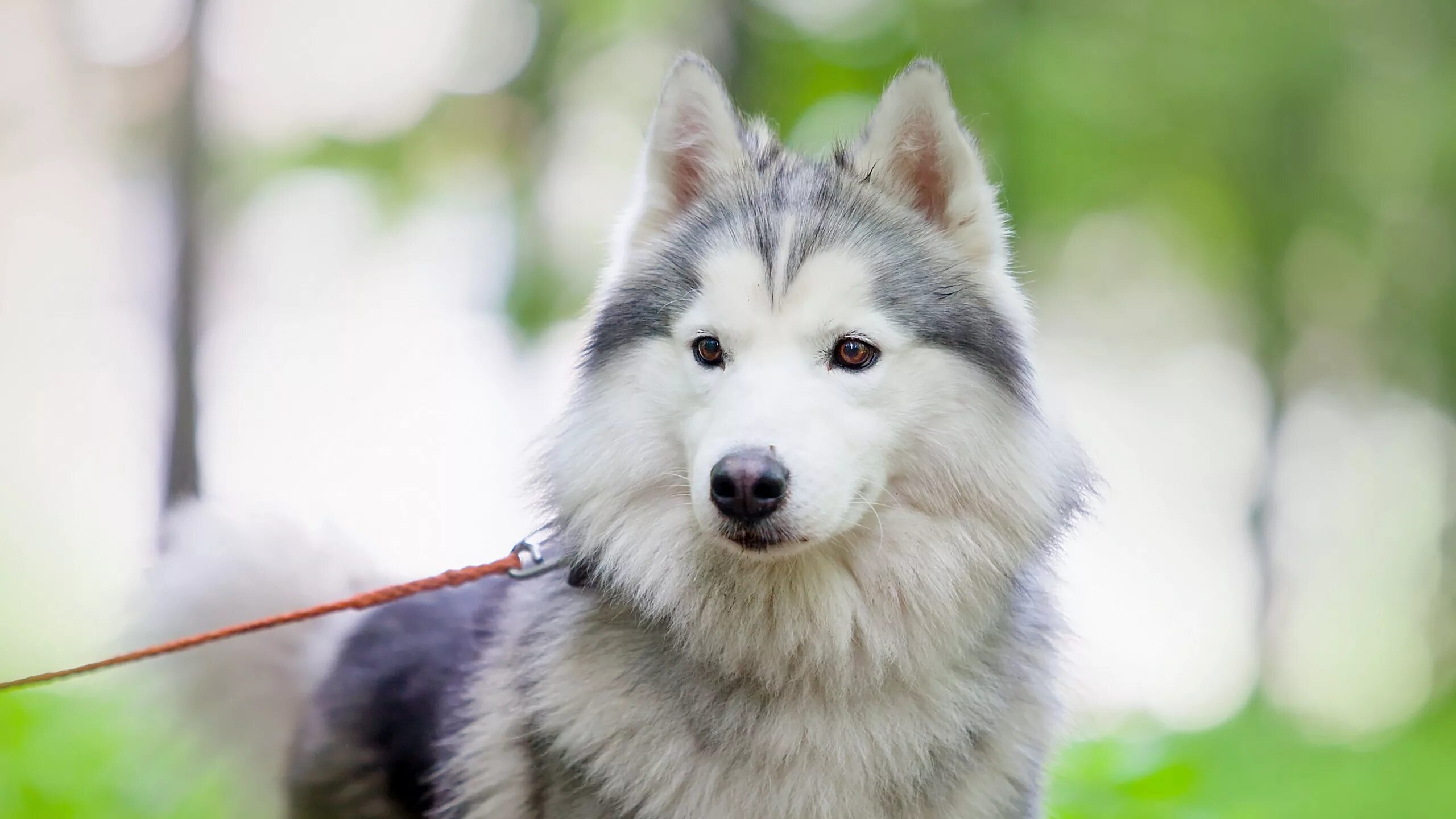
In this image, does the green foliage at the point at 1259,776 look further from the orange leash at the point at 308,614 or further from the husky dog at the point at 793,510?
the orange leash at the point at 308,614

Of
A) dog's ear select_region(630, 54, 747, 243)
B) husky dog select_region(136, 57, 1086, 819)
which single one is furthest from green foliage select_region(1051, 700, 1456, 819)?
dog's ear select_region(630, 54, 747, 243)

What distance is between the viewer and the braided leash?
94.7 inches

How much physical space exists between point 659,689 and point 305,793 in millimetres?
1358

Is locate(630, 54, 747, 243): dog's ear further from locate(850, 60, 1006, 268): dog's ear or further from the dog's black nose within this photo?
the dog's black nose

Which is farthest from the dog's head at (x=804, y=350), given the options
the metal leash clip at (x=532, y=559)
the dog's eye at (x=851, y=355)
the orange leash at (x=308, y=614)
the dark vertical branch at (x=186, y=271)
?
the dark vertical branch at (x=186, y=271)

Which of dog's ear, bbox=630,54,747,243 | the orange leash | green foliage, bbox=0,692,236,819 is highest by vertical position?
dog's ear, bbox=630,54,747,243

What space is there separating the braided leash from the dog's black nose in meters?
0.76

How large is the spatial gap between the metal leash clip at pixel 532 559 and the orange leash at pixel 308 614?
0.06 feet

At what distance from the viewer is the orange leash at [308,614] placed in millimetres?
2400

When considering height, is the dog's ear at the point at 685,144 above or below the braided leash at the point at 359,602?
above

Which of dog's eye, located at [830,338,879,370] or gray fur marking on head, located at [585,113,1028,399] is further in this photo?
gray fur marking on head, located at [585,113,1028,399]

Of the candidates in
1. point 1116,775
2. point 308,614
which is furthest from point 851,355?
point 1116,775

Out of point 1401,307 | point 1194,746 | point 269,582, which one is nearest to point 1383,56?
point 1401,307

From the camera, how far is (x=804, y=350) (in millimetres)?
2240
